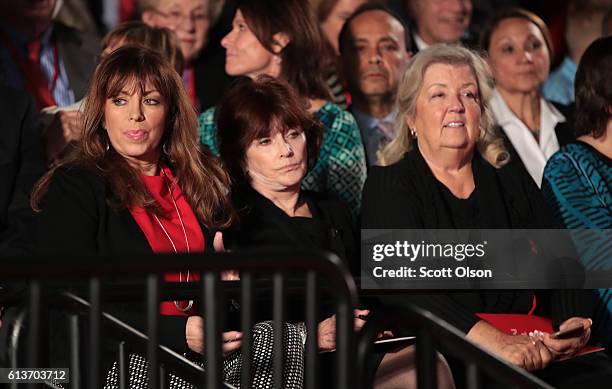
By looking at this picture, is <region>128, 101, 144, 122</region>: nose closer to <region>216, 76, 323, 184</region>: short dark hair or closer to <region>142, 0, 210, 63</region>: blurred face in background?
<region>216, 76, 323, 184</region>: short dark hair

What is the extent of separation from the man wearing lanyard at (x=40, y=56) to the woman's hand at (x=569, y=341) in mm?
2737

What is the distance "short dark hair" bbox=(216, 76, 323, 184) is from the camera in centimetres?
499

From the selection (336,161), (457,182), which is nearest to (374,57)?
(336,161)

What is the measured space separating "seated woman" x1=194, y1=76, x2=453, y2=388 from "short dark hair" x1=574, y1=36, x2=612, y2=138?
1.24 m

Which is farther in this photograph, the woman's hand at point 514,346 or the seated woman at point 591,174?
the seated woman at point 591,174

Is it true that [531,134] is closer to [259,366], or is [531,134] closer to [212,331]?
[259,366]

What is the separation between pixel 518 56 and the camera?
6379 mm

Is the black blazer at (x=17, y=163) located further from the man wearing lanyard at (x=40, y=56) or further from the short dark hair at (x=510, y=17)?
the short dark hair at (x=510, y=17)

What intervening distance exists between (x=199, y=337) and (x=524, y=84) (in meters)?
2.82

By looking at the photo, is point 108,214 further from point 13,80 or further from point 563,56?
point 563,56

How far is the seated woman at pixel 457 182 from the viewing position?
4.86 m

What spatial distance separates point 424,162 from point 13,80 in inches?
86.8

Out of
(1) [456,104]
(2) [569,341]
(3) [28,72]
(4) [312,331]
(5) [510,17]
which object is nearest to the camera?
(4) [312,331]

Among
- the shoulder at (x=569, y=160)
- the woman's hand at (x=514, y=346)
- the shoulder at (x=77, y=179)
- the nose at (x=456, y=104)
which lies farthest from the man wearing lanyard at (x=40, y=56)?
the woman's hand at (x=514, y=346)
